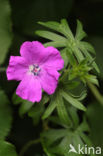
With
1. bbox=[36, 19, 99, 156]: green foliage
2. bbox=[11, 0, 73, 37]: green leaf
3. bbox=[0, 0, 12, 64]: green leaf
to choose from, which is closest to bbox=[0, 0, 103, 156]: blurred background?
bbox=[11, 0, 73, 37]: green leaf

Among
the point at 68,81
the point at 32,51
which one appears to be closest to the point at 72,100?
the point at 68,81

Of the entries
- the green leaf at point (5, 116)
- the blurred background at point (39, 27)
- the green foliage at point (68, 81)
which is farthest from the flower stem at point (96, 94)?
the green leaf at point (5, 116)

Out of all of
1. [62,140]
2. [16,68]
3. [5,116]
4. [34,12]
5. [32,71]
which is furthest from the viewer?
[34,12]

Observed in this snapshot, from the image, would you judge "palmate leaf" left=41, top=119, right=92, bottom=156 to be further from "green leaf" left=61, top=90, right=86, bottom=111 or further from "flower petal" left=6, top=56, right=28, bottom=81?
"flower petal" left=6, top=56, right=28, bottom=81

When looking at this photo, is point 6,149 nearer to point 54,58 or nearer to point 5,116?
point 5,116

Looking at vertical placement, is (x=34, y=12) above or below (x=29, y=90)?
above

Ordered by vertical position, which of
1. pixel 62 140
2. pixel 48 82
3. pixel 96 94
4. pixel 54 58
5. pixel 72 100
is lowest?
pixel 62 140

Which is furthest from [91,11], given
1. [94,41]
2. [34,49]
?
[34,49]

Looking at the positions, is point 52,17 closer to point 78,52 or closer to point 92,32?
point 92,32
